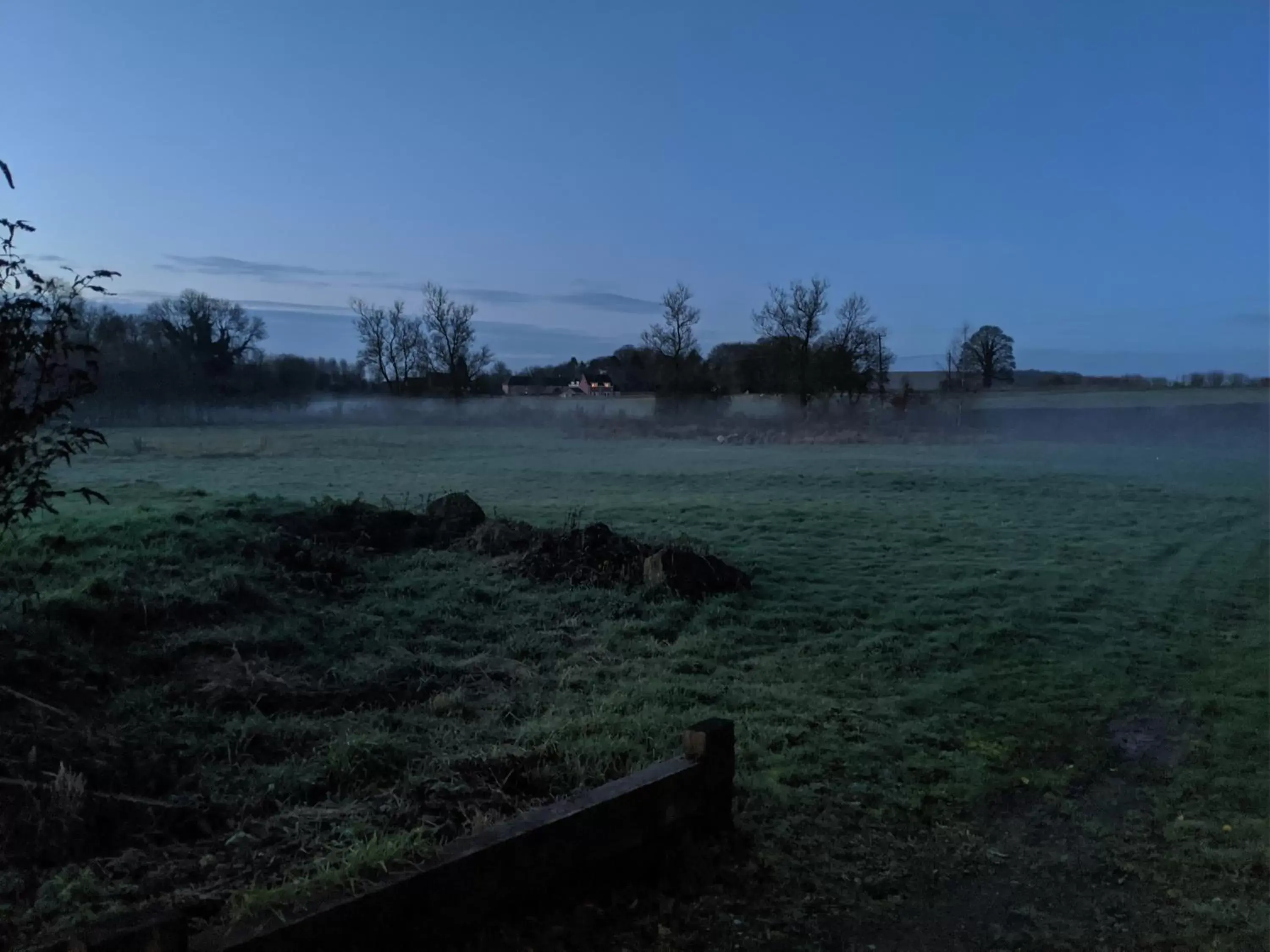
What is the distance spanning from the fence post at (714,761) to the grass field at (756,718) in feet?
0.67

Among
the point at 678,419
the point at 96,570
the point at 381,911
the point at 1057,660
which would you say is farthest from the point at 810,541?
the point at 678,419

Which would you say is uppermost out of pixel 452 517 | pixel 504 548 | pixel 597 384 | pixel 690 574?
pixel 597 384

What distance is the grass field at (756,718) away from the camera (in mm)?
3719

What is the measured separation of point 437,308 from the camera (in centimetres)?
1900

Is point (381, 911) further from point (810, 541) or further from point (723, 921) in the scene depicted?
point (810, 541)

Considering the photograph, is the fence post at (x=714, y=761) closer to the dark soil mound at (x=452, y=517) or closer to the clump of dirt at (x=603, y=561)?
the clump of dirt at (x=603, y=561)

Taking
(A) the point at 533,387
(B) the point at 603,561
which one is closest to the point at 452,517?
(B) the point at 603,561

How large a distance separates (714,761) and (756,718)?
1.75m

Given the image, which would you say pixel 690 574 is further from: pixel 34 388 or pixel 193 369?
pixel 193 369

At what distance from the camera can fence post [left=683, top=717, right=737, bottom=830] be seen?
407 centimetres

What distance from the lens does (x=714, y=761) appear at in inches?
161

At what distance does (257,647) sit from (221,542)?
2.19 metres

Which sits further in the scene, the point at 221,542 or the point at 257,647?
the point at 221,542

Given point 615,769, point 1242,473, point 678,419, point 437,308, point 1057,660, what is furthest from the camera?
point 678,419
